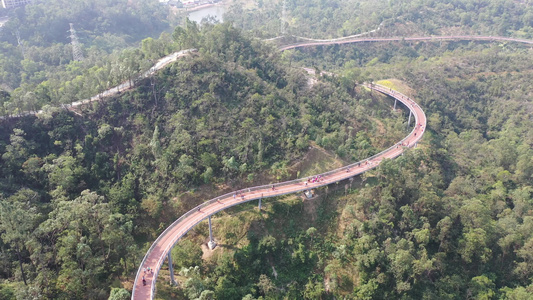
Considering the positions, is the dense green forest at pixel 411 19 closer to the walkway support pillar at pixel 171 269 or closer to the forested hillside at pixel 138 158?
the forested hillside at pixel 138 158

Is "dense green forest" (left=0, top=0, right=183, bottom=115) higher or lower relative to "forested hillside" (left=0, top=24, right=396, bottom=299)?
higher

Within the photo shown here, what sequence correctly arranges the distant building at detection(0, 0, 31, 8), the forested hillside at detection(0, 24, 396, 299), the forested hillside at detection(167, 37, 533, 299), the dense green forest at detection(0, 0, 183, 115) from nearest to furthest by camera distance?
the forested hillside at detection(0, 24, 396, 299)
the forested hillside at detection(167, 37, 533, 299)
the dense green forest at detection(0, 0, 183, 115)
the distant building at detection(0, 0, 31, 8)

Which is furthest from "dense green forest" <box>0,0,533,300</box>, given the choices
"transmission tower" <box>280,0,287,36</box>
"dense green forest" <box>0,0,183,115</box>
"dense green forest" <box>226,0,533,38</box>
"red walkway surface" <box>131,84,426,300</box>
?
"dense green forest" <box>226,0,533,38</box>

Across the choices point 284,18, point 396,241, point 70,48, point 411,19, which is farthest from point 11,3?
point 396,241

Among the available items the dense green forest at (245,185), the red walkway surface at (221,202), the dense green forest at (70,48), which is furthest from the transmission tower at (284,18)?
the red walkway surface at (221,202)

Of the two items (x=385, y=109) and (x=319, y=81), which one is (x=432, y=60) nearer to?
(x=385, y=109)

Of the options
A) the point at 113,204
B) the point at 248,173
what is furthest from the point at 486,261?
the point at 113,204

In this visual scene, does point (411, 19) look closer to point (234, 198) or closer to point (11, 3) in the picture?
point (234, 198)

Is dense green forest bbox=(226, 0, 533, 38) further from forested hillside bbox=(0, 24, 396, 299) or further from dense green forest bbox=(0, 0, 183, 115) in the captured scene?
forested hillside bbox=(0, 24, 396, 299)
